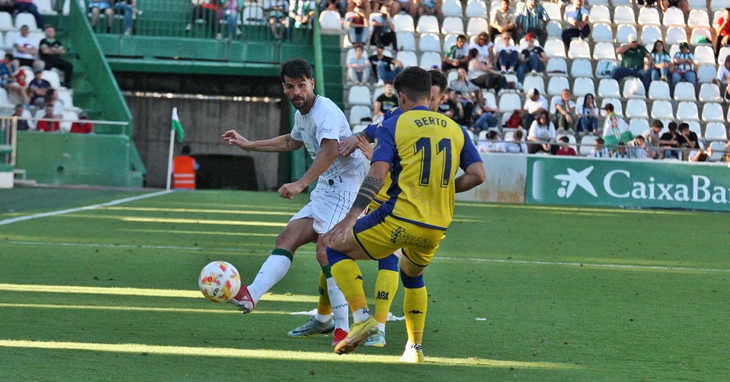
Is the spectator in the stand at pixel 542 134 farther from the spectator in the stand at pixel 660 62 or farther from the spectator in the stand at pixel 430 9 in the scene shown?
the spectator in the stand at pixel 430 9

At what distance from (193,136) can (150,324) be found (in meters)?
26.5

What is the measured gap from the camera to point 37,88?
79.7 ft

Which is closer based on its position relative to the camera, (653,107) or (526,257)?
(526,257)

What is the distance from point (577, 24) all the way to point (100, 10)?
43.4 feet

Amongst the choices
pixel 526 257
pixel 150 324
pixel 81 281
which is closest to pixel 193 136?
pixel 526 257

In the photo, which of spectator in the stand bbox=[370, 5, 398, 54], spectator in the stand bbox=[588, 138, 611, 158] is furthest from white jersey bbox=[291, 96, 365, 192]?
spectator in the stand bbox=[370, 5, 398, 54]

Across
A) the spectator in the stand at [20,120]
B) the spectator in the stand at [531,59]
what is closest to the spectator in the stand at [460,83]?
the spectator in the stand at [531,59]

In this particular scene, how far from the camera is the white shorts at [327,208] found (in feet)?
21.9

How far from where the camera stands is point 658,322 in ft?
25.0

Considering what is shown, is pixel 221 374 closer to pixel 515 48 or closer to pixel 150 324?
pixel 150 324

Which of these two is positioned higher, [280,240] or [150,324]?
[280,240]

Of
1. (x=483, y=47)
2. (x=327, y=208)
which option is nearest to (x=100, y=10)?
(x=483, y=47)

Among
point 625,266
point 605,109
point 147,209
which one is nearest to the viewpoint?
point 625,266

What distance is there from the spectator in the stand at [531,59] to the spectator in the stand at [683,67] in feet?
11.9
